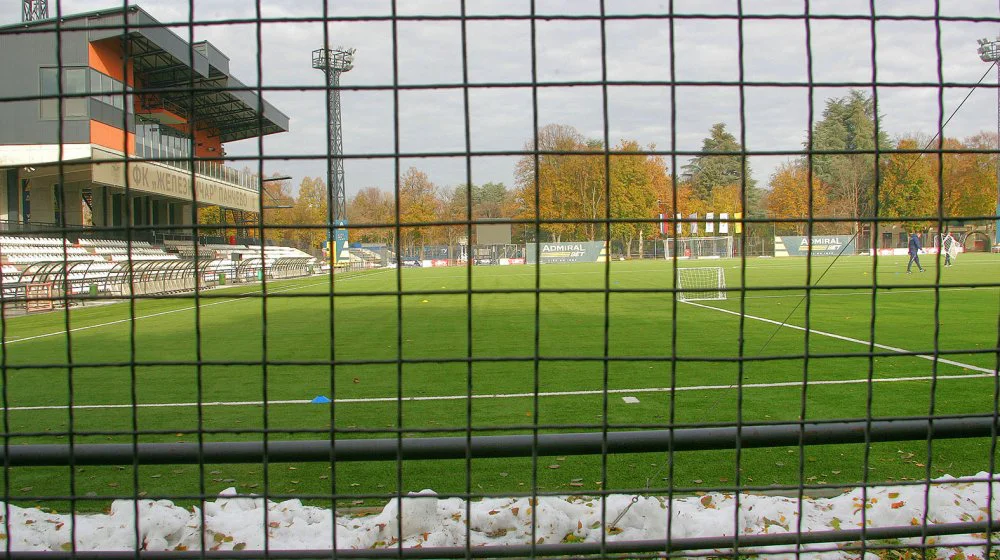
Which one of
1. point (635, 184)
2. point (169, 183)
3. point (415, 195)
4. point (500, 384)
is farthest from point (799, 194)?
point (169, 183)

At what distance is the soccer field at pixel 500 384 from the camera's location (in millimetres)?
1952

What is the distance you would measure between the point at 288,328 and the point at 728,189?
1144 inches

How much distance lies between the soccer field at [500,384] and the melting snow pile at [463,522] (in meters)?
0.22

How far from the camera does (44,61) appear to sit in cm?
2127

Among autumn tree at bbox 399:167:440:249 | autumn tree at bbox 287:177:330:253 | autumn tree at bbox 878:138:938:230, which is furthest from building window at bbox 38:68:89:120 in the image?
autumn tree at bbox 878:138:938:230

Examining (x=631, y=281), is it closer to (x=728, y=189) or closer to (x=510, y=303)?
(x=510, y=303)

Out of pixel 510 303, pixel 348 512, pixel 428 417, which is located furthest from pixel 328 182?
pixel 510 303

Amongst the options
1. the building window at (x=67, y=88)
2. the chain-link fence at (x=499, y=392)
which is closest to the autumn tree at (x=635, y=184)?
the chain-link fence at (x=499, y=392)

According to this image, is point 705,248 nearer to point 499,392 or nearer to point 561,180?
point 499,392

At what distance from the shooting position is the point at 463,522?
121 inches

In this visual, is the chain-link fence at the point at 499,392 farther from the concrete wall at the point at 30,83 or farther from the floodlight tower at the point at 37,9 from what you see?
the floodlight tower at the point at 37,9

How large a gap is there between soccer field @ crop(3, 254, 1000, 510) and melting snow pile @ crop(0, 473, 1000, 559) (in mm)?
218

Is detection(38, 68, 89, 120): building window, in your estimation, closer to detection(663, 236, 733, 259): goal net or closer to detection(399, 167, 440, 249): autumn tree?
detection(399, 167, 440, 249): autumn tree

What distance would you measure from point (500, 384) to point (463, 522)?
382 centimetres
